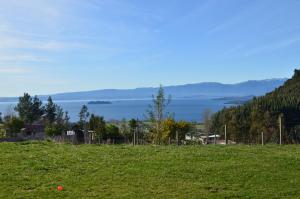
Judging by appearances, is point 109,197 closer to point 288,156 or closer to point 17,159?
point 17,159

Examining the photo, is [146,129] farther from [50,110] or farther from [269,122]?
[50,110]

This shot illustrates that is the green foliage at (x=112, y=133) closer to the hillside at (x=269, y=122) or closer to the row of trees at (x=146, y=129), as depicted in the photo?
the row of trees at (x=146, y=129)

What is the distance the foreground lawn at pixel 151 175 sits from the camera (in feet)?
26.1

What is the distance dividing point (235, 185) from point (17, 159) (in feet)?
22.2

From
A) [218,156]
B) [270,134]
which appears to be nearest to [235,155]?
[218,156]

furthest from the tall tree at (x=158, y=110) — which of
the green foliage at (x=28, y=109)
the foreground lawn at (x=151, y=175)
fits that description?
the green foliage at (x=28, y=109)

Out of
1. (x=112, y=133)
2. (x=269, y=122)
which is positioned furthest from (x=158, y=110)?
(x=269, y=122)

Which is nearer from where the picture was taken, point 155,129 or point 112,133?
point 155,129

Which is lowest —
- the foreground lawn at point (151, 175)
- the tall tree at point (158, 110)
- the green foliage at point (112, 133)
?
the foreground lawn at point (151, 175)

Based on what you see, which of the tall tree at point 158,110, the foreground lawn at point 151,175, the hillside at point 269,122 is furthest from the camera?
the tall tree at point 158,110

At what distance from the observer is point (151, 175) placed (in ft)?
31.4

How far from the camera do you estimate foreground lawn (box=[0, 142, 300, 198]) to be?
797 centimetres

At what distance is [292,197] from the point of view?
7562 mm

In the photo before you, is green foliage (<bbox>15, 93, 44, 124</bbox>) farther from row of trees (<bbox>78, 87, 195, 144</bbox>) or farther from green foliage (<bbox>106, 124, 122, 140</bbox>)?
green foliage (<bbox>106, 124, 122, 140</bbox>)
